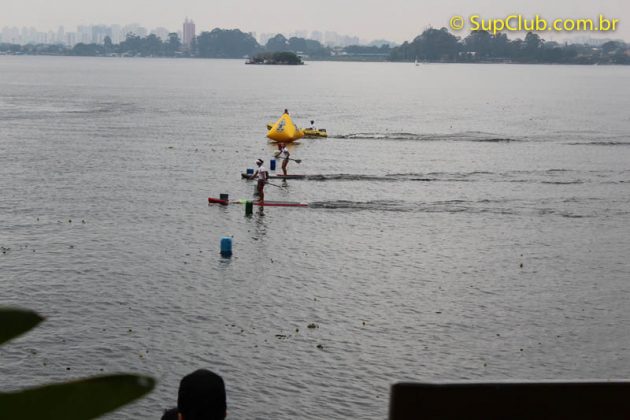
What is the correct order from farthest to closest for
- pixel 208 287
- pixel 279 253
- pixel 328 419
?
pixel 279 253 < pixel 208 287 < pixel 328 419

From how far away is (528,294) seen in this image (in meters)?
30.9

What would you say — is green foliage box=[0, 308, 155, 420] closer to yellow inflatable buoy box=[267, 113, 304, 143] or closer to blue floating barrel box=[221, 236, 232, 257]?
blue floating barrel box=[221, 236, 232, 257]

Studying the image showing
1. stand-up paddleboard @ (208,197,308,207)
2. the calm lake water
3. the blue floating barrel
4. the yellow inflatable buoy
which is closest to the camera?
the calm lake water

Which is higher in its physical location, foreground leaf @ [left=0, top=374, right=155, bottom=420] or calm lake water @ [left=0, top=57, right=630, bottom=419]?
foreground leaf @ [left=0, top=374, right=155, bottom=420]

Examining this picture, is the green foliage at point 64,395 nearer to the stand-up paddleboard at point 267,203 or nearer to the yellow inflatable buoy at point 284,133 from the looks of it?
the stand-up paddleboard at point 267,203

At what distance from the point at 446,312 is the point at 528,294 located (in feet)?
13.6

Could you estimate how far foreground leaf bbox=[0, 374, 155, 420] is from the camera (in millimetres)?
994

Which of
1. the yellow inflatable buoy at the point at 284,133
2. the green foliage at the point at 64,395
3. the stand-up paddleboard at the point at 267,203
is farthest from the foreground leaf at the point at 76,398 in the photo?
the yellow inflatable buoy at the point at 284,133

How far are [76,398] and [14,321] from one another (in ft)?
0.37

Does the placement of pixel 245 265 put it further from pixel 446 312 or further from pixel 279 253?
pixel 446 312

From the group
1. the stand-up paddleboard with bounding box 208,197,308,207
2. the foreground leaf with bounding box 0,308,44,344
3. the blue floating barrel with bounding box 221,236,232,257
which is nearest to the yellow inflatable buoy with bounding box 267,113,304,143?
the stand-up paddleboard with bounding box 208,197,308,207

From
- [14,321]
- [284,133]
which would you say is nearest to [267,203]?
[284,133]

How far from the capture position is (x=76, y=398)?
1010 millimetres

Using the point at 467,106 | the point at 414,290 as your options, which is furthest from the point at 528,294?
the point at 467,106
